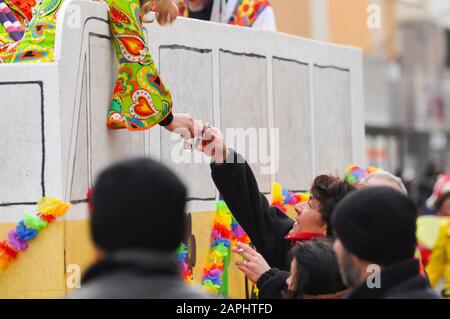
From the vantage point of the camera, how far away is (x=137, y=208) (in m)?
2.75

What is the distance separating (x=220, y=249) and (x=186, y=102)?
3.35 ft

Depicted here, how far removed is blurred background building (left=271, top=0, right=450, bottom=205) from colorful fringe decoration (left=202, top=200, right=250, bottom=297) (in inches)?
539

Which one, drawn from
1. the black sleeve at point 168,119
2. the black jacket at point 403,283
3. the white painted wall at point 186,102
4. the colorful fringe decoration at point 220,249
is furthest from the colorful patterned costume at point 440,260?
the black jacket at point 403,283

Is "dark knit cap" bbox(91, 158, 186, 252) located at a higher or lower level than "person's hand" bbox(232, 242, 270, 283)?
higher

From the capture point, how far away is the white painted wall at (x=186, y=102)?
17.9 feet

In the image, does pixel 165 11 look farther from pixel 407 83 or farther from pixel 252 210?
pixel 407 83

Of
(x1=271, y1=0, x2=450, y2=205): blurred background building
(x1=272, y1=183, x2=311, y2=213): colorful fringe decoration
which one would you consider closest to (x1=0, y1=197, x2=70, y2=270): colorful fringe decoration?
(x1=272, y1=183, x2=311, y2=213): colorful fringe decoration

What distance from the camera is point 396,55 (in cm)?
2741

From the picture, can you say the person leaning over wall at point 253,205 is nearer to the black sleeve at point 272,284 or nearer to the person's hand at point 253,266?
the person's hand at point 253,266

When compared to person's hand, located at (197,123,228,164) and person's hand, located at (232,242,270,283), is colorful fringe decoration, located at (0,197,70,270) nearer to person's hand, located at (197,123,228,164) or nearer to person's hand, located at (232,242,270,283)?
person's hand, located at (197,123,228,164)

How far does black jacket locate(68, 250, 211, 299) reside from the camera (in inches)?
108

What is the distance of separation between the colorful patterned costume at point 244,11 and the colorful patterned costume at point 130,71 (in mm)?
2368
